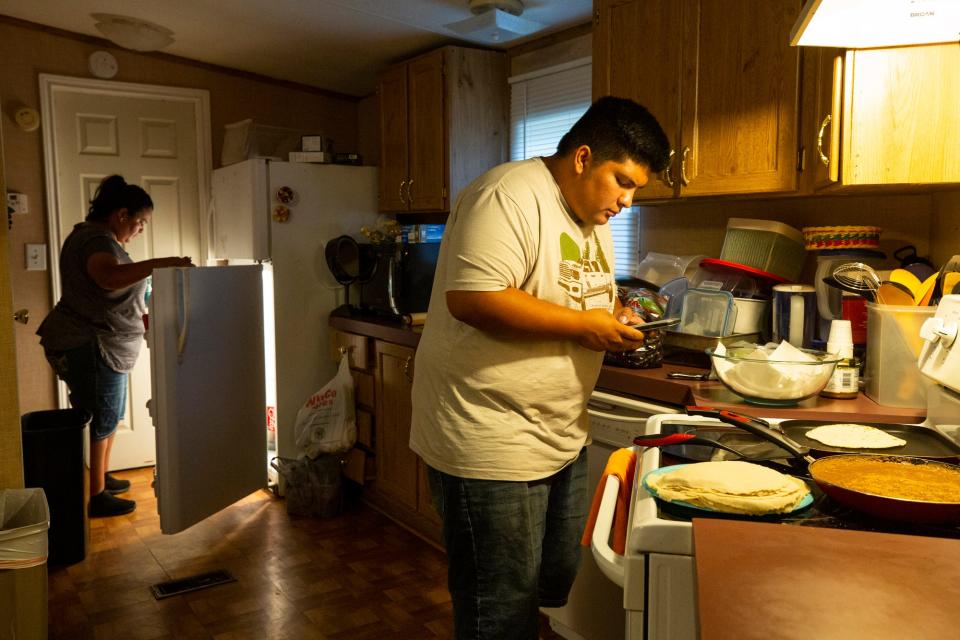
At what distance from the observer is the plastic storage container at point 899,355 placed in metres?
1.61

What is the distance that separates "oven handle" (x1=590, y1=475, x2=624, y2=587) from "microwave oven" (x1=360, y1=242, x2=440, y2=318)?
2144 mm

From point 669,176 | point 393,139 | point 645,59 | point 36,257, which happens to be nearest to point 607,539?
point 669,176

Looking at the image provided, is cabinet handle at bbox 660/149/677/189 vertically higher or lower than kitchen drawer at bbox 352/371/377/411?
higher

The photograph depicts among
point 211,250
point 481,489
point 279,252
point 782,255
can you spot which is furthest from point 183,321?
point 782,255

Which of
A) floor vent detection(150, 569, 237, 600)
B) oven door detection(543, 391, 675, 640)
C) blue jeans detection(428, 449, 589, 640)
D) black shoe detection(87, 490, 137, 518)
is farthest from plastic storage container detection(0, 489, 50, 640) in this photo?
black shoe detection(87, 490, 137, 518)

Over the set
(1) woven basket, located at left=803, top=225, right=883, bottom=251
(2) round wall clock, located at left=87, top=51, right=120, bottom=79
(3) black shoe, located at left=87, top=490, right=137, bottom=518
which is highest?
(2) round wall clock, located at left=87, top=51, right=120, bottom=79

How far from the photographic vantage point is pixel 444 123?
11.0ft

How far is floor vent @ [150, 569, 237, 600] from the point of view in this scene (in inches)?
103

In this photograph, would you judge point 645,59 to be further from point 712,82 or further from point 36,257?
point 36,257

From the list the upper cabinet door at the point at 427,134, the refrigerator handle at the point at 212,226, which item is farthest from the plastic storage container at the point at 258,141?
the upper cabinet door at the point at 427,134

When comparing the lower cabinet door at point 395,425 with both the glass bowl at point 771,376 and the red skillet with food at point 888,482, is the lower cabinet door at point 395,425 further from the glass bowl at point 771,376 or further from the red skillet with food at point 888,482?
the red skillet with food at point 888,482

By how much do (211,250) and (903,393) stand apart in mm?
3381

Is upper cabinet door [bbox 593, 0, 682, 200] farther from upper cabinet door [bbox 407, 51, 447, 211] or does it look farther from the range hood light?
upper cabinet door [bbox 407, 51, 447, 211]

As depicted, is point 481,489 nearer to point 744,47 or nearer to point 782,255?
point 782,255
